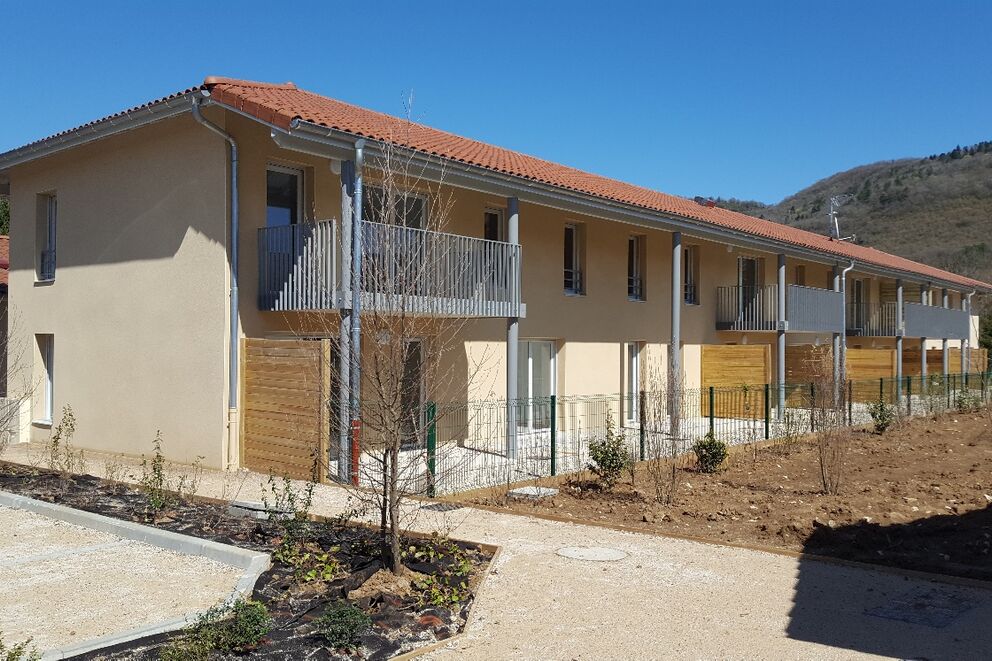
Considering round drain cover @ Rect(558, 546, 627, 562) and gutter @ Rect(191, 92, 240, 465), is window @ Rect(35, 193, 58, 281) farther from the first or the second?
round drain cover @ Rect(558, 546, 627, 562)

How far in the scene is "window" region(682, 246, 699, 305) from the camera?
22.1 m

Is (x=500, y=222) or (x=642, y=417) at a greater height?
(x=500, y=222)

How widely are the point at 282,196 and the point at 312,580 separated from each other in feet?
27.2

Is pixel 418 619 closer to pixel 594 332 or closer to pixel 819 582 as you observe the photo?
pixel 819 582

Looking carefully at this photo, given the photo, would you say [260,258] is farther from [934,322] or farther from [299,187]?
[934,322]

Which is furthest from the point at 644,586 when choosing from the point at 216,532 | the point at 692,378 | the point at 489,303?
the point at 692,378

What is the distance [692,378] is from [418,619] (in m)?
16.5

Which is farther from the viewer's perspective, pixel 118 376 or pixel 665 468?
pixel 118 376

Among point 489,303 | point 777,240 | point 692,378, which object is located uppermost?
point 777,240

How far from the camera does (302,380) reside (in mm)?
11797


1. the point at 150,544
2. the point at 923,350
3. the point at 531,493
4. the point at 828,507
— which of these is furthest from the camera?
the point at 923,350

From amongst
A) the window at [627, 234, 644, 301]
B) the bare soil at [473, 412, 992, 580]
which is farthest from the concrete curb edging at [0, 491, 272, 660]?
the window at [627, 234, 644, 301]

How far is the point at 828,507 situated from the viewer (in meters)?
9.86

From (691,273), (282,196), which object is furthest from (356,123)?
(691,273)
